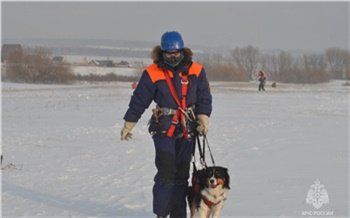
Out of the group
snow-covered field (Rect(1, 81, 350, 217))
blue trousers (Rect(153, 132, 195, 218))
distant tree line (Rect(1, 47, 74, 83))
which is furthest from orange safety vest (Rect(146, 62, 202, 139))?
distant tree line (Rect(1, 47, 74, 83))

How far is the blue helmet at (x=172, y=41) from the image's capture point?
16.7 ft

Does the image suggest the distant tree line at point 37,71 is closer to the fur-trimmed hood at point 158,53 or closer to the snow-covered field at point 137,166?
the snow-covered field at point 137,166

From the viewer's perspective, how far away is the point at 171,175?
5184 mm

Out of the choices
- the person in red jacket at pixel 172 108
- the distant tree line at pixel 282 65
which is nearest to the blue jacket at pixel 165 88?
the person in red jacket at pixel 172 108

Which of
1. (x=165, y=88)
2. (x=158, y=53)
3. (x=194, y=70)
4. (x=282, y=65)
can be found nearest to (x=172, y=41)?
(x=158, y=53)

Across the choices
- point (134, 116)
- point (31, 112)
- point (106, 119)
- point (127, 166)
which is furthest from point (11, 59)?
point (134, 116)

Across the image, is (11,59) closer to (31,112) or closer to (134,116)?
(31,112)

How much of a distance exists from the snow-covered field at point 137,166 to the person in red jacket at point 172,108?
Answer: 2.47 feet

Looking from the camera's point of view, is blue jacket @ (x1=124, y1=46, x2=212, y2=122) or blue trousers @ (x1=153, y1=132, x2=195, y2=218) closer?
blue jacket @ (x1=124, y1=46, x2=212, y2=122)

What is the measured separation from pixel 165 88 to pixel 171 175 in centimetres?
88

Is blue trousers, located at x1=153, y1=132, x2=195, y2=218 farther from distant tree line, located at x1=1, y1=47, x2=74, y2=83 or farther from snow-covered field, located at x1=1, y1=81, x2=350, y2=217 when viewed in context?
distant tree line, located at x1=1, y1=47, x2=74, y2=83

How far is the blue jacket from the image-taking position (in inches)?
199

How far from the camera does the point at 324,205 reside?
593 centimetres

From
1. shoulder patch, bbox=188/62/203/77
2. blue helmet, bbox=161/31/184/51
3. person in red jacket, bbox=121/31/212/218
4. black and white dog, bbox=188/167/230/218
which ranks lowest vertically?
black and white dog, bbox=188/167/230/218
